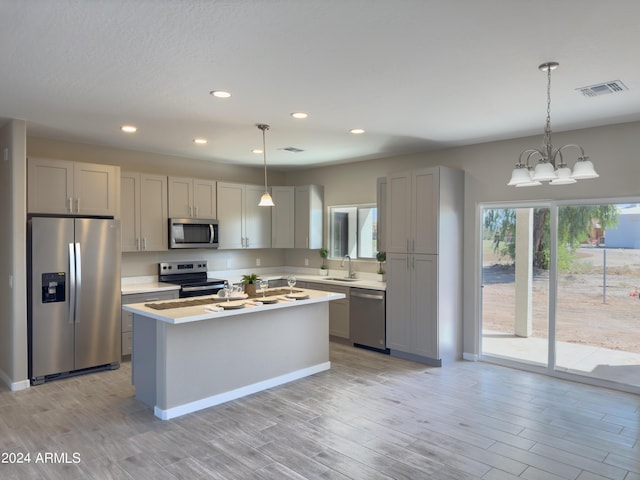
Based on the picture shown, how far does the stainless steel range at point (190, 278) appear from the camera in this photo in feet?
19.1

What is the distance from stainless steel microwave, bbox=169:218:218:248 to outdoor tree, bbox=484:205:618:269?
378 cm

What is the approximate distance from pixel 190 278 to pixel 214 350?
2430 mm

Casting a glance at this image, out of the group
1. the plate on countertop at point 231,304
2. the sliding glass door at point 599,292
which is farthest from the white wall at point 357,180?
the plate on countertop at point 231,304

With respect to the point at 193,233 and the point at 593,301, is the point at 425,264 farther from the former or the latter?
the point at 193,233

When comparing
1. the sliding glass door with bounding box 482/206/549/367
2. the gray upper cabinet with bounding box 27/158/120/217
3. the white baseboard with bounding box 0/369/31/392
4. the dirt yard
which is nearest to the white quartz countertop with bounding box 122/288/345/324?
the white baseboard with bounding box 0/369/31/392

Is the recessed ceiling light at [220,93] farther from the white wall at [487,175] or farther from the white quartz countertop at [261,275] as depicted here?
the white wall at [487,175]

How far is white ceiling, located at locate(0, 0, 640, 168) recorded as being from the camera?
2.21 m

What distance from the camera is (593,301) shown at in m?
4.70

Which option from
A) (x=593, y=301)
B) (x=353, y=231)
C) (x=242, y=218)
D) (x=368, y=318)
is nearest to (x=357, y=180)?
(x=353, y=231)

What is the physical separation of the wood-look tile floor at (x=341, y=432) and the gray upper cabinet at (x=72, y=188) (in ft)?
6.17

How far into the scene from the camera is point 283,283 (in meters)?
7.07

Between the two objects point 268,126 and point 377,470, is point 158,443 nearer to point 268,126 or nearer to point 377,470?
point 377,470

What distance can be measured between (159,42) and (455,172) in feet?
12.7

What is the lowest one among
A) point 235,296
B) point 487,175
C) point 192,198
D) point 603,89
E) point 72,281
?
point 235,296
